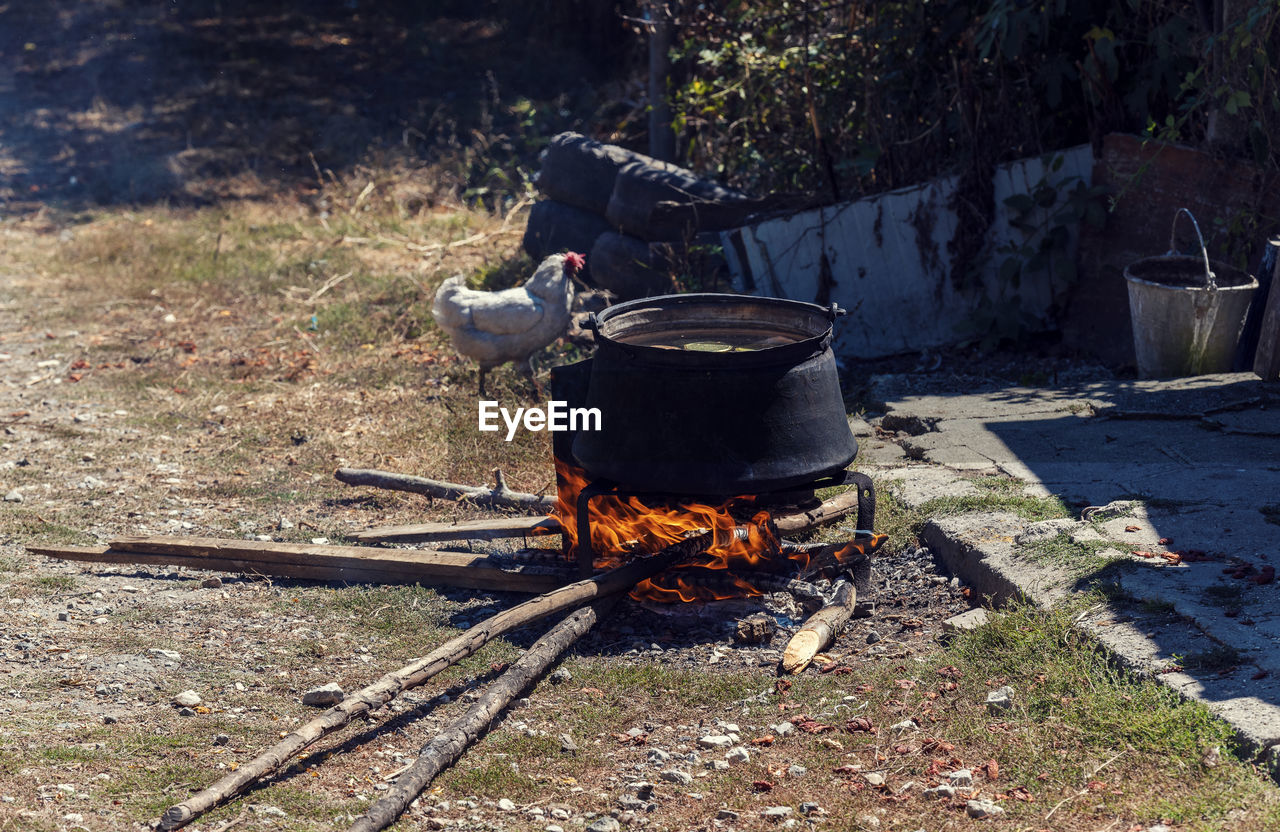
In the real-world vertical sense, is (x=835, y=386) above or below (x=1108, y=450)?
above

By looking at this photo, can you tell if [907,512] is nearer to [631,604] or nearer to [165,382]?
[631,604]

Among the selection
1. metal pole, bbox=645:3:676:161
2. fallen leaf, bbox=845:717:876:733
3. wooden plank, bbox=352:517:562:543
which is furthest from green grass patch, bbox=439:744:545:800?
metal pole, bbox=645:3:676:161

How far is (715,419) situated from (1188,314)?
3802 millimetres

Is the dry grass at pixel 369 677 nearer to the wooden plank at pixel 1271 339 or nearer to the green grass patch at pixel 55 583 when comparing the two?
the green grass patch at pixel 55 583

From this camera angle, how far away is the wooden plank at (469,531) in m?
5.16

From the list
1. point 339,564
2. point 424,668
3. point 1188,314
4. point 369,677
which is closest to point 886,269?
point 1188,314

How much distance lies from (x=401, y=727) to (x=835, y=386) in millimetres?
2096

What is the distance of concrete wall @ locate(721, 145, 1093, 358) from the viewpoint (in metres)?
7.97

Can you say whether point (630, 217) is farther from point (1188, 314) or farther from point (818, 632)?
point (818, 632)

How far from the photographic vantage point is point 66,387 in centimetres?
787

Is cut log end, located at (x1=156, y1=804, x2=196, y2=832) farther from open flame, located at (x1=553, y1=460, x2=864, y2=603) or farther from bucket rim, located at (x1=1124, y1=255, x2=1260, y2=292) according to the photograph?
bucket rim, located at (x1=1124, y1=255, x2=1260, y2=292)

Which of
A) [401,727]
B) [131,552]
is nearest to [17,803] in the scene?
[401,727]

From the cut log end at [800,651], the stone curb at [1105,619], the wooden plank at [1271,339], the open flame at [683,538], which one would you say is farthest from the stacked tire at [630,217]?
the cut log end at [800,651]

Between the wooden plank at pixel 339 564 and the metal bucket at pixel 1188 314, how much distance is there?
415cm
